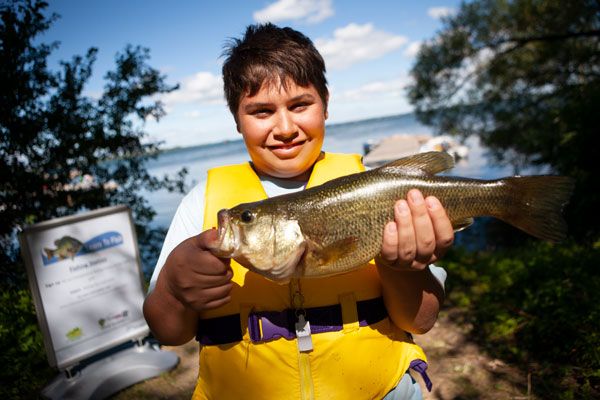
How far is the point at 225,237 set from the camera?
65.5 inches

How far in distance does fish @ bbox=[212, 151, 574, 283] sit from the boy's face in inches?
13.0

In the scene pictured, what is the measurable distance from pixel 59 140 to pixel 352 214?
20.2ft

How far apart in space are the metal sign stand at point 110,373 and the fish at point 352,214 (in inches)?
156

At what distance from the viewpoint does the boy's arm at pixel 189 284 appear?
162 centimetres

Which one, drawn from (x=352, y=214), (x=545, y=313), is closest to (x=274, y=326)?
(x=352, y=214)

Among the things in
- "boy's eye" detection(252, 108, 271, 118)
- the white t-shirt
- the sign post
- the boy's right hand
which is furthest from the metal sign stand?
"boy's eye" detection(252, 108, 271, 118)

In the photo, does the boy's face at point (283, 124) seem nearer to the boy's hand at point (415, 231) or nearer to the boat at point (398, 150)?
the boy's hand at point (415, 231)

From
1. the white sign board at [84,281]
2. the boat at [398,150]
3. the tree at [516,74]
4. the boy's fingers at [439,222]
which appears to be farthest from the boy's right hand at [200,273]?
the boat at [398,150]

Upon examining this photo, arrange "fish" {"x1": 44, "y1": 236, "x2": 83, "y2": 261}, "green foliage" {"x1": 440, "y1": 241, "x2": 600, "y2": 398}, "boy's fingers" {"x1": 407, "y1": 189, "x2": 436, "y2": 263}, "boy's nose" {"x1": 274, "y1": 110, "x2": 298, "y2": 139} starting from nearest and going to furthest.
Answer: "boy's fingers" {"x1": 407, "y1": 189, "x2": 436, "y2": 263} < "boy's nose" {"x1": 274, "y1": 110, "x2": 298, "y2": 139} < "green foliage" {"x1": 440, "y1": 241, "x2": 600, "y2": 398} < "fish" {"x1": 44, "y1": 236, "x2": 83, "y2": 261}

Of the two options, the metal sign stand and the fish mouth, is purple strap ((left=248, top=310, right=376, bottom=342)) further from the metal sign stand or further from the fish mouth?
the metal sign stand

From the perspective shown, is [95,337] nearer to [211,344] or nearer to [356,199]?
[211,344]

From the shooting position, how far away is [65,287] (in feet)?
14.9

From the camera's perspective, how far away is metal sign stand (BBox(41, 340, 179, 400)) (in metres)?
4.37

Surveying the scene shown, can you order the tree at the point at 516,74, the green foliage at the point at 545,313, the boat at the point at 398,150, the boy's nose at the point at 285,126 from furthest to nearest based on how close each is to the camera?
the boat at the point at 398,150 → the tree at the point at 516,74 → the green foliage at the point at 545,313 → the boy's nose at the point at 285,126
